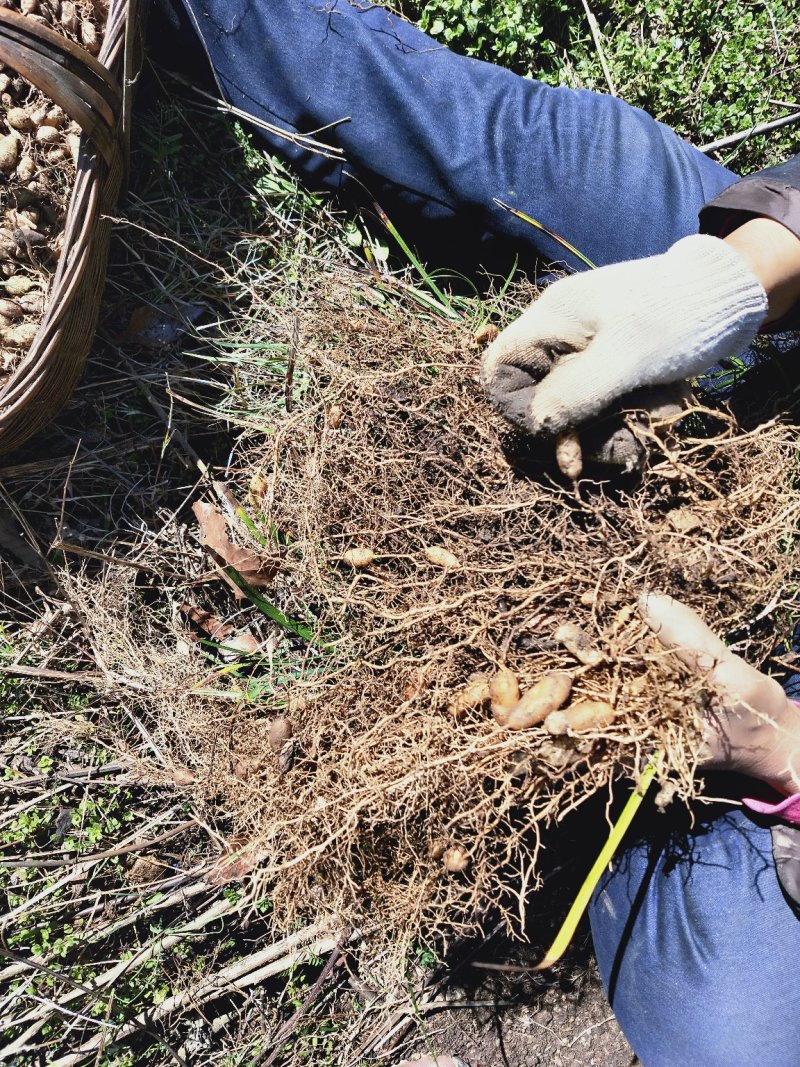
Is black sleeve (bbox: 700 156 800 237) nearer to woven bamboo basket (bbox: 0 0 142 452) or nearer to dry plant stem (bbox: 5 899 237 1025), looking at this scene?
woven bamboo basket (bbox: 0 0 142 452)

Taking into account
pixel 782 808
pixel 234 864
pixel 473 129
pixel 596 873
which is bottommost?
pixel 234 864

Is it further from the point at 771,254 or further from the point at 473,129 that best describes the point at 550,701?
the point at 473,129

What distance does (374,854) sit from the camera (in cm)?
125

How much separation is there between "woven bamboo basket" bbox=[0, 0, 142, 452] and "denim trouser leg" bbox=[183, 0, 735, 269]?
0.85 ft

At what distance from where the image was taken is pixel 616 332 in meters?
1.13

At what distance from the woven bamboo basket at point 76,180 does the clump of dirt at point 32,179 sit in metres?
0.06

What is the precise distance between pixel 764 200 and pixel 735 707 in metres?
0.80

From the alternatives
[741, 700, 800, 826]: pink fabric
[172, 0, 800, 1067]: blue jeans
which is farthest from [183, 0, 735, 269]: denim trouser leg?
[741, 700, 800, 826]: pink fabric

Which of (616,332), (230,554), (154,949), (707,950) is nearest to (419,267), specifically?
(616,332)

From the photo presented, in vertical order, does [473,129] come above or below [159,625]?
above

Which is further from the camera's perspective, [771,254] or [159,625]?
[159,625]

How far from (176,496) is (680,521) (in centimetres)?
107

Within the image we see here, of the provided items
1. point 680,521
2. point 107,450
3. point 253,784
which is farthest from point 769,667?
point 107,450

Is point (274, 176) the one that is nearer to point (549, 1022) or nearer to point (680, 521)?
point (680, 521)
